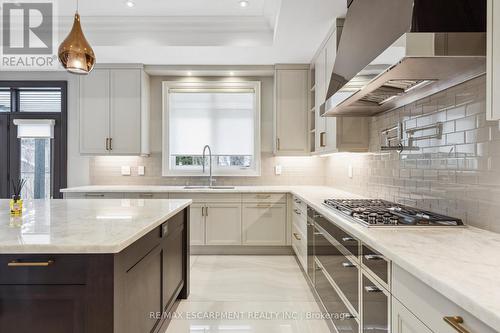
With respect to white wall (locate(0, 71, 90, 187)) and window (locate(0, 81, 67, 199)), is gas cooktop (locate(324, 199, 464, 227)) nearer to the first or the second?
white wall (locate(0, 71, 90, 187))

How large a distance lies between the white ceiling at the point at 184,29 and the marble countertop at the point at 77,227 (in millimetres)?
2186

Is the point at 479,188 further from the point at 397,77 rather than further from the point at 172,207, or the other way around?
the point at 172,207

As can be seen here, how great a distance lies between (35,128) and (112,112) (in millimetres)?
1325

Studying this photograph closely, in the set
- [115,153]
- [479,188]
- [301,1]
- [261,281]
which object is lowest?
[261,281]

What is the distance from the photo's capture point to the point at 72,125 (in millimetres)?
4605

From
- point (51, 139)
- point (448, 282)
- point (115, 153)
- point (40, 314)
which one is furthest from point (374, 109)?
point (51, 139)

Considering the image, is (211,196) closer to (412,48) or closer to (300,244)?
(300,244)

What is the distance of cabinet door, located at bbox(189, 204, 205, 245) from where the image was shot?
400 cm

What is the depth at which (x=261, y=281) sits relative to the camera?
3.20 m

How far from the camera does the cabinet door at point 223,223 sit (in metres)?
4.01

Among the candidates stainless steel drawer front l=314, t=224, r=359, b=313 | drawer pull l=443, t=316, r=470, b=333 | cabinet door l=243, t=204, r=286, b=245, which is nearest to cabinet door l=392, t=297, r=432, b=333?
drawer pull l=443, t=316, r=470, b=333

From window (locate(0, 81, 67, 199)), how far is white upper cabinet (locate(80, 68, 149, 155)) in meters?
0.61

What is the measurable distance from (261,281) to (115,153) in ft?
8.46

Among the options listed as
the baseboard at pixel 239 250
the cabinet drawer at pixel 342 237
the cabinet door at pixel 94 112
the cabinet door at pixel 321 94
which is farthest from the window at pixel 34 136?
the cabinet drawer at pixel 342 237
